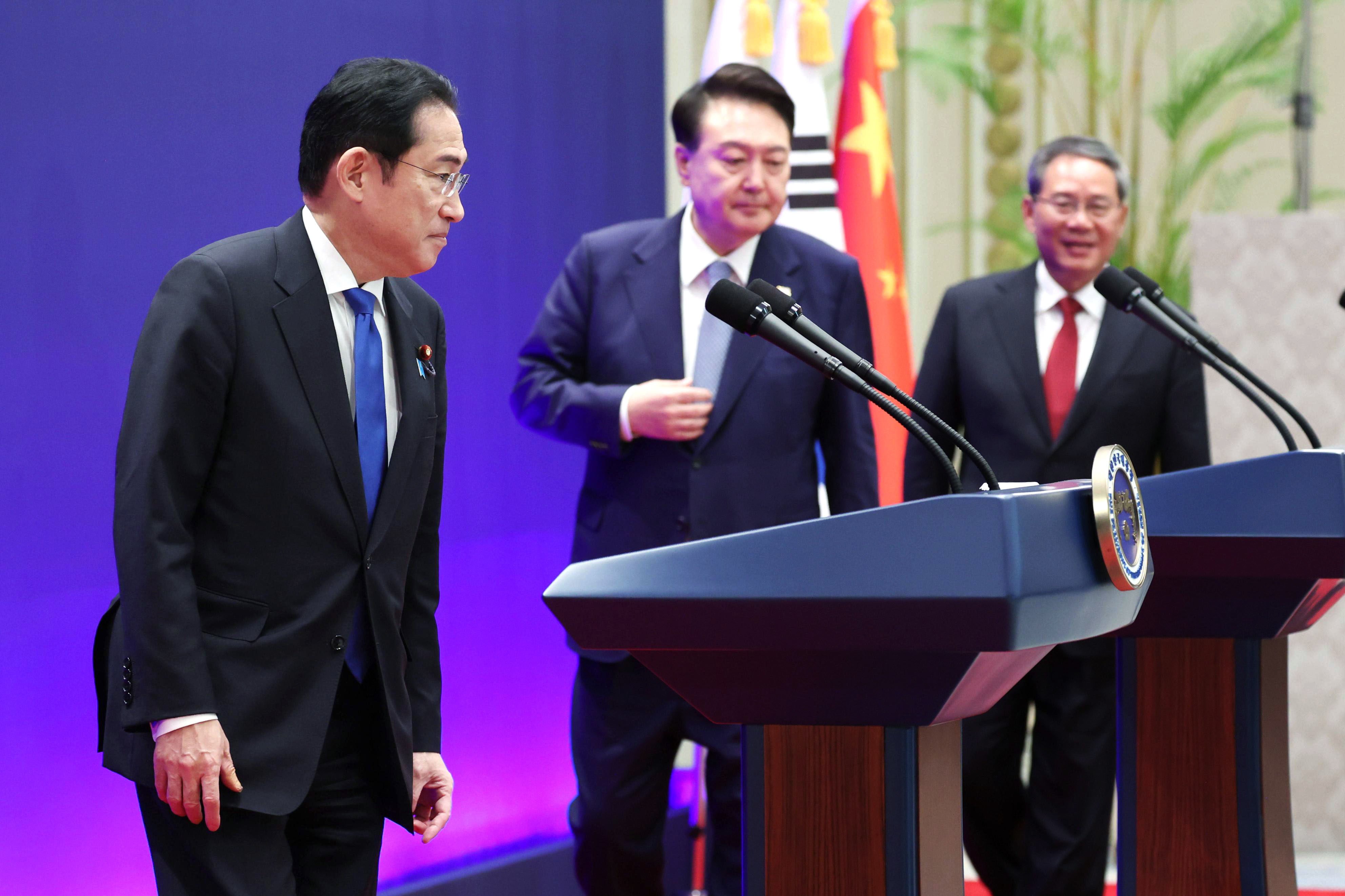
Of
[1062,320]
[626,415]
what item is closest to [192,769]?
[626,415]

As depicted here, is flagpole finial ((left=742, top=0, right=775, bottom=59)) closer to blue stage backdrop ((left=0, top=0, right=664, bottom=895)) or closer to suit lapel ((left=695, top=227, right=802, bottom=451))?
blue stage backdrop ((left=0, top=0, right=664, bottom=895))

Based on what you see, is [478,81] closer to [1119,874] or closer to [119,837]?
[119,837]

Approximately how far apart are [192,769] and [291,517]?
0.98 ft

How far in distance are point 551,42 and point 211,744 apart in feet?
8.08

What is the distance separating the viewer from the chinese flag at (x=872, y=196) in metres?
3.79

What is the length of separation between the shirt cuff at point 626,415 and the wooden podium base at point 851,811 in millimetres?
1025

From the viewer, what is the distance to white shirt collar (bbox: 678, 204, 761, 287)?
103 inches

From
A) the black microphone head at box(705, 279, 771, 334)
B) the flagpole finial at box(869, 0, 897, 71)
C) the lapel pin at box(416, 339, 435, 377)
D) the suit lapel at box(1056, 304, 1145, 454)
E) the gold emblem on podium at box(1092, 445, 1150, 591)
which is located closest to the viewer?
the gold emblem on podium at box(1092, 445, 1150, 591)

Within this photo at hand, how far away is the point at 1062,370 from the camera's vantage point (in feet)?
9.93

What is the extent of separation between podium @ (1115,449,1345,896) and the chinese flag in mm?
1683

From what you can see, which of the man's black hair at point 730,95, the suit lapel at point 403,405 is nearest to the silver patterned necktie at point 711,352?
the man's black hair at point 730,95

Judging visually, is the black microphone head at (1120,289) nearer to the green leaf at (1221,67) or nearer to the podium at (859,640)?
the podium at (859,640)

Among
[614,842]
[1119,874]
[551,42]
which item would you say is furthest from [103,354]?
[1119,874]

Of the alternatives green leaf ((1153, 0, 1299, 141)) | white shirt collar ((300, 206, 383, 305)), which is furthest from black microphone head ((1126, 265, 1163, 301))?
green leaf ((1153, 0, 1299, 141))
